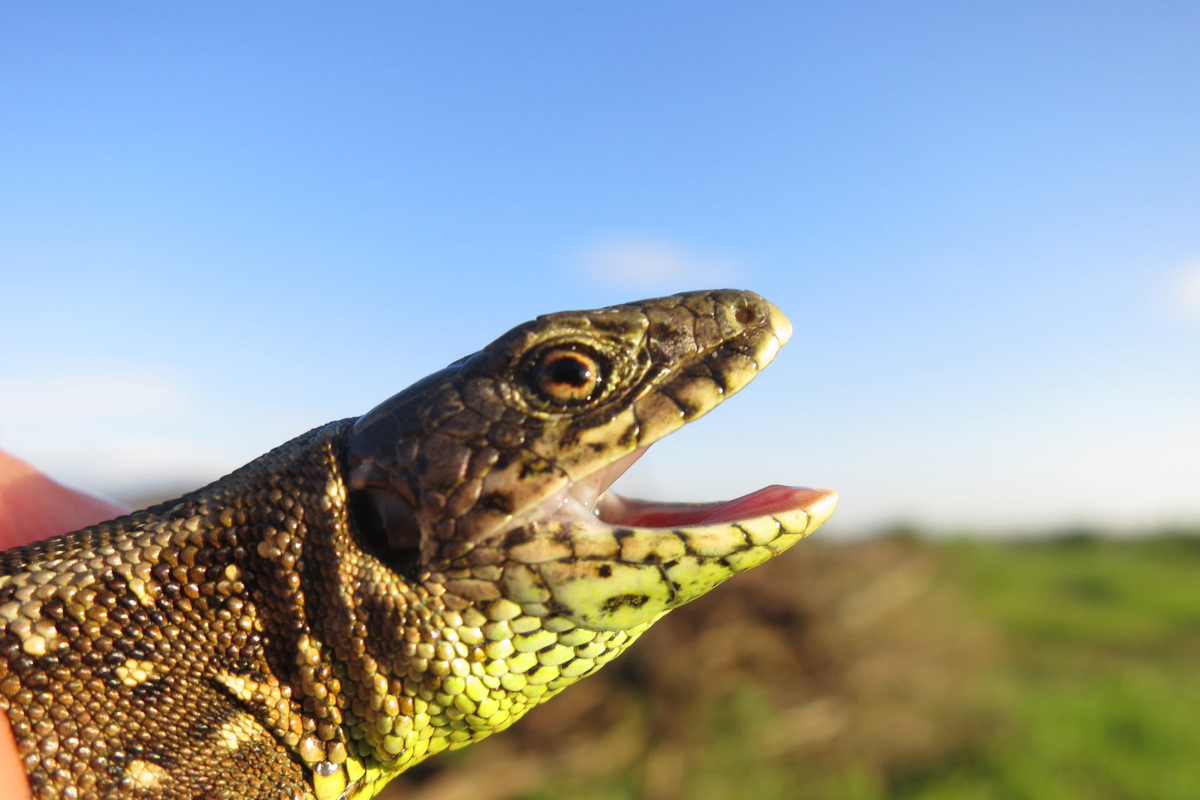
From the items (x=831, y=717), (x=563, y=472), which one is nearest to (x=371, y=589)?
(x=563, y=472)

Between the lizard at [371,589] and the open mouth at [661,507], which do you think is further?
the open mouth at [661,507]

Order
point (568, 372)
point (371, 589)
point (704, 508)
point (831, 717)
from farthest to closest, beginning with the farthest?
point (831, 717) → point (704, 508) → point (568, 372) → point (371, 589)

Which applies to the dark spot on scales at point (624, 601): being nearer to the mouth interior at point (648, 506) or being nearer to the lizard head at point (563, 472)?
the lizard head at point (563, 472)

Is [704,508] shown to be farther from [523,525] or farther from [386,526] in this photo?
[386,526]

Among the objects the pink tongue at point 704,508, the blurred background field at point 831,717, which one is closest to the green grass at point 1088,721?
the blurred background field at point 831,717

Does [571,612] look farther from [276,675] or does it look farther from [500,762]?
[500,762]

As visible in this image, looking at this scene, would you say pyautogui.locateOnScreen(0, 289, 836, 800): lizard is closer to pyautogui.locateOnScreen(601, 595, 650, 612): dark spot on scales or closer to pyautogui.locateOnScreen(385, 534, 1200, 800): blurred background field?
pyautogui.locateOnScreen(601, 595, 650, 612): dark spot on scales

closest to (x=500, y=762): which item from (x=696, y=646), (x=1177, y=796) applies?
(x=696, y=646)
